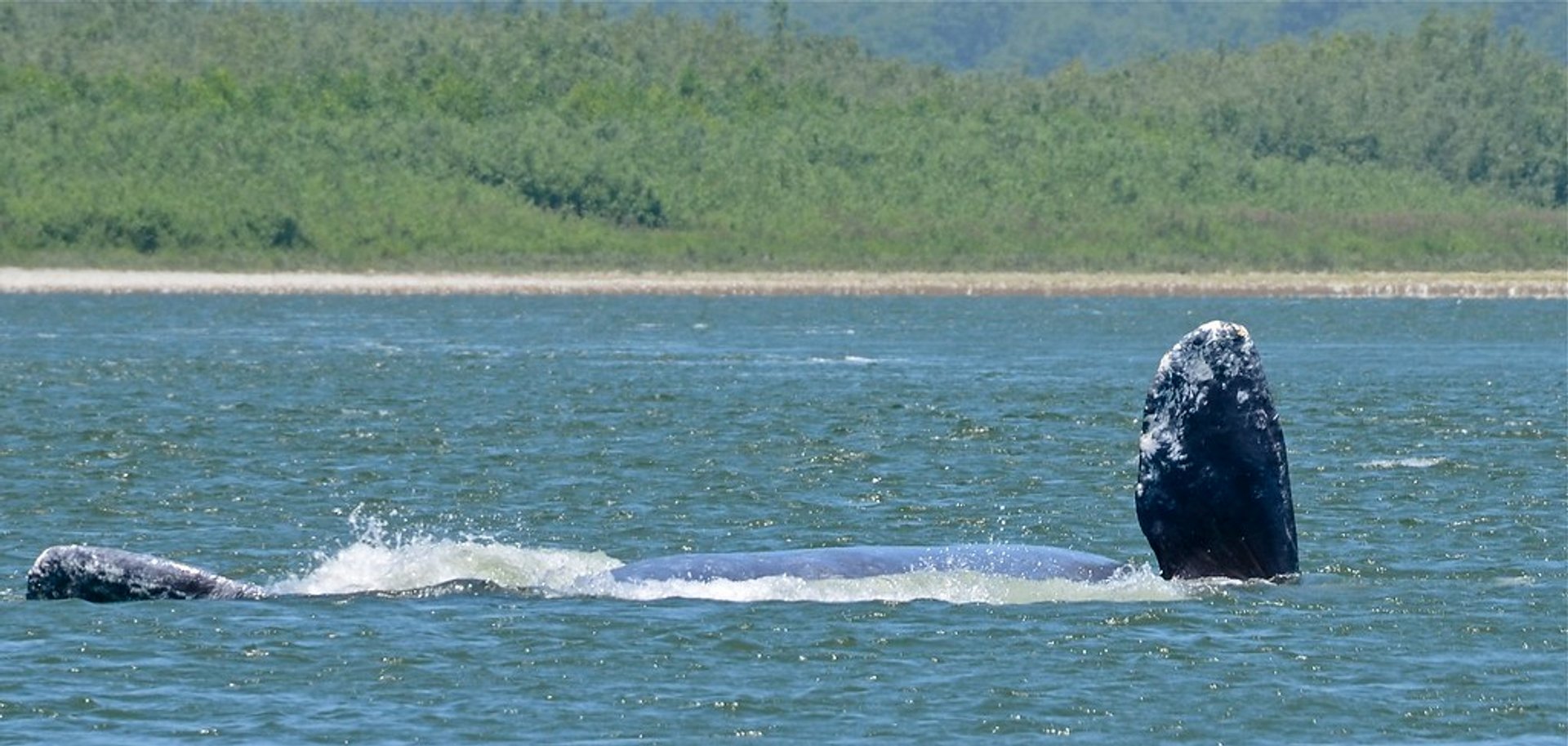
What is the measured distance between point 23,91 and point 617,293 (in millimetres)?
32073

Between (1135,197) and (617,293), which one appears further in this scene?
(1135,197)

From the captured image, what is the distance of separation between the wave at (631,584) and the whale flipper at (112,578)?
759 millimetres

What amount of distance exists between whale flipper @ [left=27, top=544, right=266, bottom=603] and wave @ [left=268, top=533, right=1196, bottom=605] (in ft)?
2.49

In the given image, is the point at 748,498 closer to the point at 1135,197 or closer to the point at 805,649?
the point at 805,649

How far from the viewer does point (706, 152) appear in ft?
425

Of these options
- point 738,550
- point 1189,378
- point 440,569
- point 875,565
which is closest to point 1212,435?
point 1189,378

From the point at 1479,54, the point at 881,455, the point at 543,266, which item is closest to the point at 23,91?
the point at 543,266

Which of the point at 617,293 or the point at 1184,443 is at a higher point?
the point at 1184,443

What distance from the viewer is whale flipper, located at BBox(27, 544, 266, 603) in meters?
20.5

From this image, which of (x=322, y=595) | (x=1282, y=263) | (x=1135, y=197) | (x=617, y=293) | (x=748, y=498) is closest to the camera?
(x=322, y=595)

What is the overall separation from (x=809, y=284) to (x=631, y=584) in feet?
305

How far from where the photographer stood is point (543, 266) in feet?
375

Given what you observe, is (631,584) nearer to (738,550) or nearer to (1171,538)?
(1171,538)

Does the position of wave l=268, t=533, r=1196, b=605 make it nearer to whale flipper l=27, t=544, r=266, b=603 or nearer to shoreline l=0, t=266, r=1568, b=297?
whale flipper l=27, t=544, r=266, b=603
